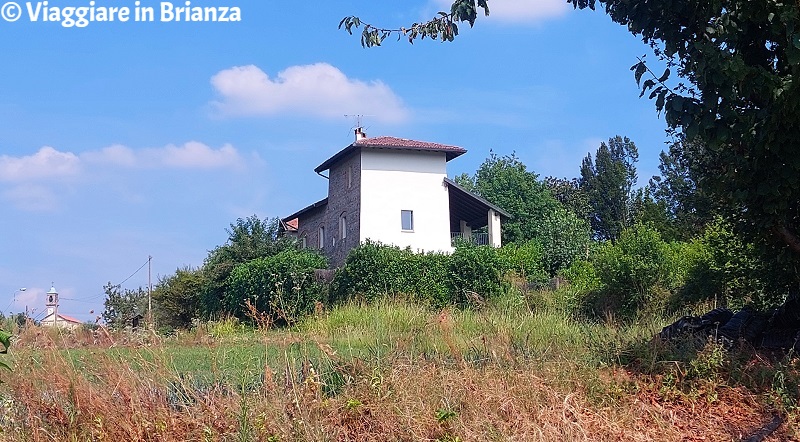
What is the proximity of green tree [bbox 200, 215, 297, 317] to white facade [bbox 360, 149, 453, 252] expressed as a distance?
536 centimetres

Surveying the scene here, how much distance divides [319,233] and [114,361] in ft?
121

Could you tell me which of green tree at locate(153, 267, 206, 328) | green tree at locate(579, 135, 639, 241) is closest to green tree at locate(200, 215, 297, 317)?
A: green tree at locate(153, 267, 206, 328)

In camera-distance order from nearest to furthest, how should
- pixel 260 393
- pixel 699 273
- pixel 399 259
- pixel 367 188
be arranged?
pixel 260 393, pixel 699 273, pixel 399 259, pixel 367 188

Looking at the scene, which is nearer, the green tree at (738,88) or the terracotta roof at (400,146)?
the green tree at (738,88)

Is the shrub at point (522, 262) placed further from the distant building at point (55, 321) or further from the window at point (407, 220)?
the distant building at point (55, 321)

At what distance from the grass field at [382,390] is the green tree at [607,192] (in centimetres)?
5438

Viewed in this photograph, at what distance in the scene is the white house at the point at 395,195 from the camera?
120 ft

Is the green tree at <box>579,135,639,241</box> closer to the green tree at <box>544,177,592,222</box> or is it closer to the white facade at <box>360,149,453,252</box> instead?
the green tree at <box>544,177,592,222</box>

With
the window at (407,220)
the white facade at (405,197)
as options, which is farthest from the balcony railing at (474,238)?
the window at (407,220)

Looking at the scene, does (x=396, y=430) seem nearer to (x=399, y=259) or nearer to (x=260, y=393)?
(x=260, y=393)

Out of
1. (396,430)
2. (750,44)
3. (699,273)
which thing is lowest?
(396,430)

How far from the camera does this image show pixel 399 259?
27.6 metres

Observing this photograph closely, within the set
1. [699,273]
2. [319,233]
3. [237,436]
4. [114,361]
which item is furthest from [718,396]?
[319,233]

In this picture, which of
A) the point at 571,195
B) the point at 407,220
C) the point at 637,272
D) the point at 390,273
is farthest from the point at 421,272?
the point at 571,195
